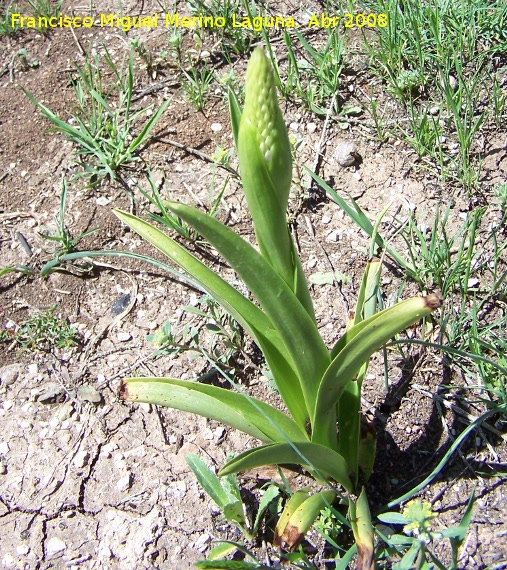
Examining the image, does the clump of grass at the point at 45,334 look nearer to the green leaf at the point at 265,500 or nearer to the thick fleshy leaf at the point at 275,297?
the green leaf at the point at 265,500

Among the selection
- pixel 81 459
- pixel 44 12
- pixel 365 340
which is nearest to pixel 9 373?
pixel 81 459

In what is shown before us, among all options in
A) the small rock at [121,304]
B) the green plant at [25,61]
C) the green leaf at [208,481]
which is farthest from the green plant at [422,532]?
the green plant at [25,61]

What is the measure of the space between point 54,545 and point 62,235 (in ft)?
3.32

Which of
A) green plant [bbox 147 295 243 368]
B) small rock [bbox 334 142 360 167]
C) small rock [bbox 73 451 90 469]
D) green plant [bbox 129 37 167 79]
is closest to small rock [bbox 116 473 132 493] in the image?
small rock [bbox 73 451 90 469]

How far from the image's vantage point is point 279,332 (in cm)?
120

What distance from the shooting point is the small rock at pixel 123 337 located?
2.05 metres

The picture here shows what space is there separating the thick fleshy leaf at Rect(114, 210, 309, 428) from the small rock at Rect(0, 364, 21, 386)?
2.85 ft

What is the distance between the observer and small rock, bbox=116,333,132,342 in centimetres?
205

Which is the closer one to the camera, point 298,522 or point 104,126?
point 298,522

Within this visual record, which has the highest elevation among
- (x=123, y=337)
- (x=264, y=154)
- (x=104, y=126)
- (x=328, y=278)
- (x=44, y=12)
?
(x=44, y=12)

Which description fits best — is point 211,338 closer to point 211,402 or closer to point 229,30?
point 211,402

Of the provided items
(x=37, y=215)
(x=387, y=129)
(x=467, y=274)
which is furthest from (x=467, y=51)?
(x=37, y=215)

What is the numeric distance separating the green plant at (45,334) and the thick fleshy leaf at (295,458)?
98 centimetres

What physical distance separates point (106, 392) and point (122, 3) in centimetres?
195
